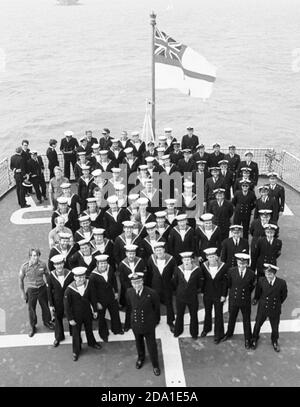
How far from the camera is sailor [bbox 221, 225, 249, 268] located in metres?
8.98

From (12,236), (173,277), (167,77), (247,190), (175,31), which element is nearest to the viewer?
(173,277)

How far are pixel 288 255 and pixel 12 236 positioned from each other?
676 cm

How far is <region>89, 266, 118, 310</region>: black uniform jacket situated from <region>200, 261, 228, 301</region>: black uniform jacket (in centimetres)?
154

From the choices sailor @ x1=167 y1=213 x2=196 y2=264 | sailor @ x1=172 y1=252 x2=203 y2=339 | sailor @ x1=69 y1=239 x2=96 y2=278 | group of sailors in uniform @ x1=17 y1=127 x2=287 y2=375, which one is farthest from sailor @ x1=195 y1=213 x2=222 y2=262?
sailor @ x1=69 y1=239 x2=96 y2=278

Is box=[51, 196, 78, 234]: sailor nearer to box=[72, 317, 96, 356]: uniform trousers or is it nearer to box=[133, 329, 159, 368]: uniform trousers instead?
box=[72, 317, 96, 356]: uniform trousers

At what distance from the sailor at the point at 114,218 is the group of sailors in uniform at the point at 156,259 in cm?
2

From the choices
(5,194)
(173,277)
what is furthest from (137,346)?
(5,194)

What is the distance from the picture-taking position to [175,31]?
92000 mm

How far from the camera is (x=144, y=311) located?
748 cm

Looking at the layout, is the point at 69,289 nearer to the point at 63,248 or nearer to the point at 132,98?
the point at 63,248

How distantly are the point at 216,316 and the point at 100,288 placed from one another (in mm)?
2006

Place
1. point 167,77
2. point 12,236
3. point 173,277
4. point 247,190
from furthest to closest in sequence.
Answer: point 167,77 < point 12,236 < point 247,190 < point 173,277

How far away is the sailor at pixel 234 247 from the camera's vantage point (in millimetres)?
8977

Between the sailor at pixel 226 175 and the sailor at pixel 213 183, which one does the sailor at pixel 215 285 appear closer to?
the sailor at pixel 213 183
